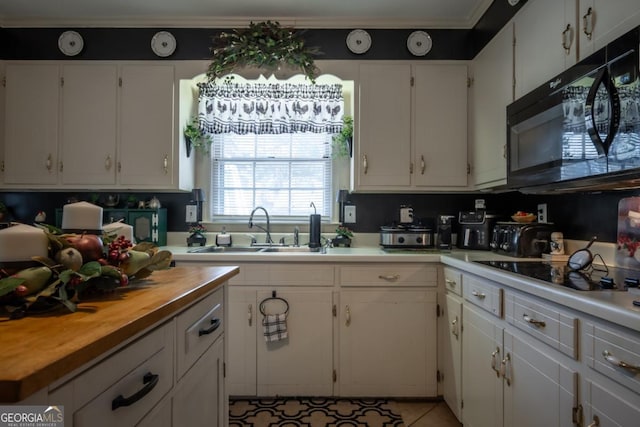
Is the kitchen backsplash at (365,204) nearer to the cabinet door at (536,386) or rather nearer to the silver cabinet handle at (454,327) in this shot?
the silver cabinet handle at (454,327)

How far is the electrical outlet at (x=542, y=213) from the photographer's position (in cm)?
212

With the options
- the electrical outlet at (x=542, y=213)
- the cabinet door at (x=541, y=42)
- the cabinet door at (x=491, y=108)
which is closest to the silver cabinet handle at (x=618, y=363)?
the cabinet door at (x=541, y=42)

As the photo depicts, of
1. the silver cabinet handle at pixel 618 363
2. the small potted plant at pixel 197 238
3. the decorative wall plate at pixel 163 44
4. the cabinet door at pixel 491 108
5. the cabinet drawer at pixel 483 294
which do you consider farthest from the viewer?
the small potted plant at pixel 197 238

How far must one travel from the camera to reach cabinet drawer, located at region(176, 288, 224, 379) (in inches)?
35.6

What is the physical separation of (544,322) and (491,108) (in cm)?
149

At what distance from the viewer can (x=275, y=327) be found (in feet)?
6.82

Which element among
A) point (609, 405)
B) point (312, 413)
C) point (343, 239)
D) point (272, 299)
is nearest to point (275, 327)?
point (272, 299)

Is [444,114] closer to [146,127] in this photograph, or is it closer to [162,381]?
[146,127]

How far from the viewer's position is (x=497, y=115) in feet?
6.86

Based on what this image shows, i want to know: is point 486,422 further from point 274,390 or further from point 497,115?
point 497,115

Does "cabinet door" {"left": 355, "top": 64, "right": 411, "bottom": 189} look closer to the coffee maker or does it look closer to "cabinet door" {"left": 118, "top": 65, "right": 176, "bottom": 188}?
the coffee maker

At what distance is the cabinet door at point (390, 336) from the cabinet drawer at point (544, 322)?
2.61 feet

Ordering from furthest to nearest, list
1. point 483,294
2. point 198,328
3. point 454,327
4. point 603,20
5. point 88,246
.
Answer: point 454,327 < point 483,294 < point 603,20 < point 198,328 < point 88,246

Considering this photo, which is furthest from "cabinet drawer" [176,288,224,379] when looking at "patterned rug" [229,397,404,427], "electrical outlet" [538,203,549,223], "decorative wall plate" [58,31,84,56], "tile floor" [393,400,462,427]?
"decorative wall plate" [58,31,84,56]
